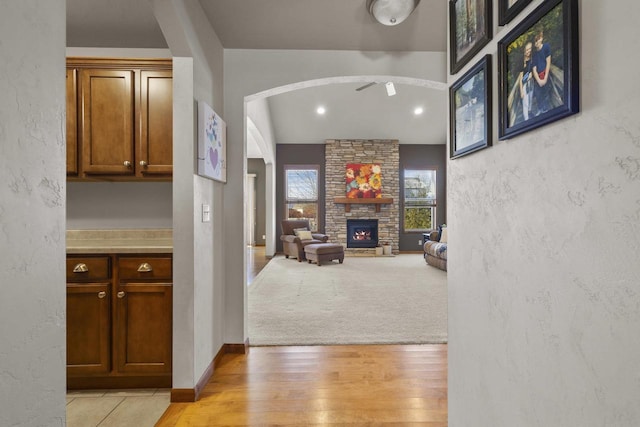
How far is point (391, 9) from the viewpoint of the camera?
2.29 metres

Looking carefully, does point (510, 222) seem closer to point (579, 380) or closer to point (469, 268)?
point (469, 268)

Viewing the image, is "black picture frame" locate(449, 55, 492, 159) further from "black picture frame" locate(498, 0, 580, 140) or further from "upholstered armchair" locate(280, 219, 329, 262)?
"upholstered armchair" locate(280, 219, 329, 262)

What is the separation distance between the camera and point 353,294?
4.84 m

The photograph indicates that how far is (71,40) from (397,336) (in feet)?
12.0

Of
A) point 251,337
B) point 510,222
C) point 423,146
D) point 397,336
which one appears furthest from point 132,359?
point 423,146

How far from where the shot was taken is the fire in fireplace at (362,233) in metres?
9.52

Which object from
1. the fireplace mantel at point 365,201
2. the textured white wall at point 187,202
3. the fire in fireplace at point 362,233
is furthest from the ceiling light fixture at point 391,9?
the fire in fireplace at point 362,233

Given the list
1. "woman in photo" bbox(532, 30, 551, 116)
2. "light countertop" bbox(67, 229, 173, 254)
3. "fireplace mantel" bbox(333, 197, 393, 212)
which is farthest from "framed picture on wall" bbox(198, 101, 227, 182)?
"fireplace mantel" bbox(333, 197, 393, 212)

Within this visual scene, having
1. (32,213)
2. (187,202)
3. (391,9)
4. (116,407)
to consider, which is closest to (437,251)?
(391,9)

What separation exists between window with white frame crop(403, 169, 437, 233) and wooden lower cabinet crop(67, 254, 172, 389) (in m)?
8.30

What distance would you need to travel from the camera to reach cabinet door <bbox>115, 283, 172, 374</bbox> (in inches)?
89.1

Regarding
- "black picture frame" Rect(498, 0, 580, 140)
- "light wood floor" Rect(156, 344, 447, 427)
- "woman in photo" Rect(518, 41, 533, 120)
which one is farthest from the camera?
"light wood floor" Rect(156, 344, 447, 427)

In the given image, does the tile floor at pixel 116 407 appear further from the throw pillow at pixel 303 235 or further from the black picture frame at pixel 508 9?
the throw pillow at pixel 303 235

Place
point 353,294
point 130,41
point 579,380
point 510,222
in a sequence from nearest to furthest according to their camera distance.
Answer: point 579,380 → point 510,222 → point 130,41 → point 353,294
